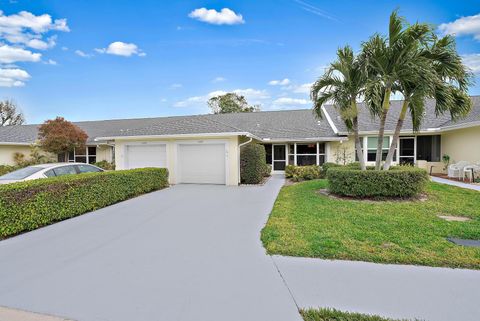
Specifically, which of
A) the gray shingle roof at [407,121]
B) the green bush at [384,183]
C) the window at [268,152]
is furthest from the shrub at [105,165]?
the green bush at [384,183]

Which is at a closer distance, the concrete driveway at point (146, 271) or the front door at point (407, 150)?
the concrete driveway at point (146, 271)

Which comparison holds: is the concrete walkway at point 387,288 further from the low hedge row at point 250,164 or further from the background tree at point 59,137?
the background tree at point 59,137

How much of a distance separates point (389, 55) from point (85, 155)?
21306mm

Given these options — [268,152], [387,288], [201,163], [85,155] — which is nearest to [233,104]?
[268,152]

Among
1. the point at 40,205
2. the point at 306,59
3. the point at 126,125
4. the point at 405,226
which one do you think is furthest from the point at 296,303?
the point at 126,125

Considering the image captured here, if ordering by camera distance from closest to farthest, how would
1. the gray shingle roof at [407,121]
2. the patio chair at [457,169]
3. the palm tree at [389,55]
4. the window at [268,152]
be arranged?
the palm tree at [389,55] → the patio chair at [457,169] → the gray shingle roof at [407,121] → the window at [268,152]

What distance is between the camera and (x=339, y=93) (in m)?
9.62

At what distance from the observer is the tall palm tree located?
8.20 meters

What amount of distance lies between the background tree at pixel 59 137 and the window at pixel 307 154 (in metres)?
15.4

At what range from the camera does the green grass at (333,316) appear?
9.00 feet

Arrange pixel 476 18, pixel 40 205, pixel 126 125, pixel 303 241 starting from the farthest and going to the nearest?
pixel 126 125, pixel 476 18, pixel 40 205, pixel 303 241

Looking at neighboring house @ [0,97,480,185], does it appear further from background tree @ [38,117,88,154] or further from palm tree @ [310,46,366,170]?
palm tree @ [310,46,366,170]

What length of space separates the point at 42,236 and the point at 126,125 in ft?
65.1

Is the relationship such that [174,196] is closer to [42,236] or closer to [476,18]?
[42,236]
